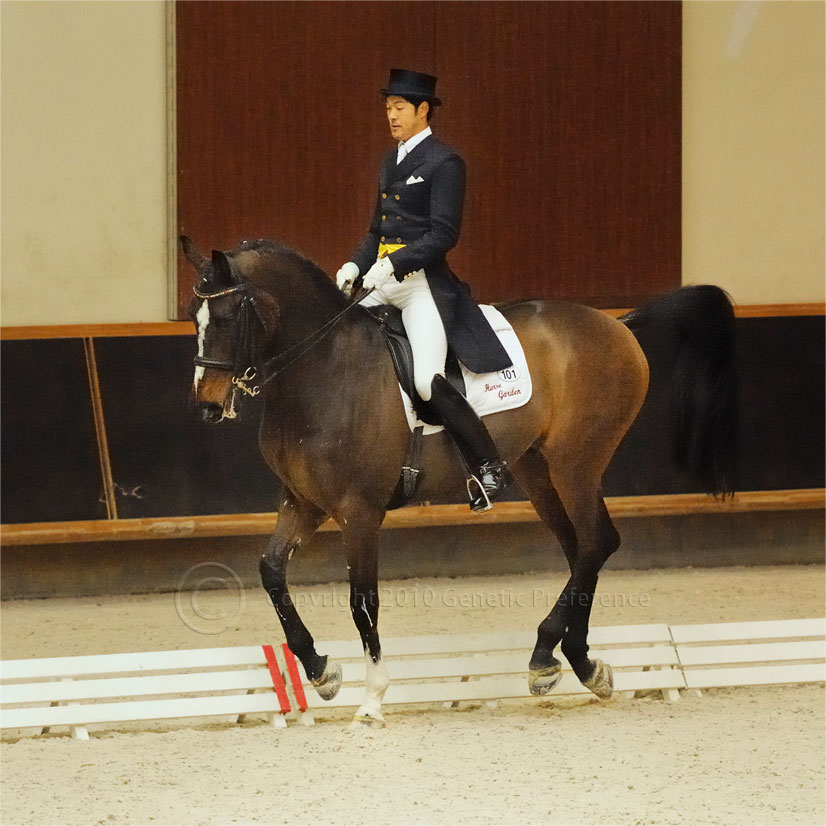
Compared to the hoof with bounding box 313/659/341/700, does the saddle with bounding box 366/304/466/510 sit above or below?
above

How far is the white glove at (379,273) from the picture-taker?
135 inches

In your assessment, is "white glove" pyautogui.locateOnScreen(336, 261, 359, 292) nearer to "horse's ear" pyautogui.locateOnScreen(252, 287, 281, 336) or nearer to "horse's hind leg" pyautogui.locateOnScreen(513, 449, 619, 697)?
"horse's ear" pyautogui.locateOnScreen(252, 287, 281, 336)

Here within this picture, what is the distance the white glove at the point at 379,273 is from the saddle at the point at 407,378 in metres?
0.26

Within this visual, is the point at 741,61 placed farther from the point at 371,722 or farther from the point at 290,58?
the point at 371,722

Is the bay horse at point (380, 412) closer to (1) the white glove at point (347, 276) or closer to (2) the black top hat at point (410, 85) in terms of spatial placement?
(1) the white glove at point (347, 276)

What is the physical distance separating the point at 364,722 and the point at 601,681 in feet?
2.47

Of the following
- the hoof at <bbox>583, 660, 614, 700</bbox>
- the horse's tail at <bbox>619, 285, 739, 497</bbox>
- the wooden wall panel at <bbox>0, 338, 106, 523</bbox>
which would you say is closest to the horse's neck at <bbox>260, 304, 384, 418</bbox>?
the horse's tail at <bbox>619, 285, 739, 497</bbox>

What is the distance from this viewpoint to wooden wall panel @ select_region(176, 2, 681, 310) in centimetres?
554

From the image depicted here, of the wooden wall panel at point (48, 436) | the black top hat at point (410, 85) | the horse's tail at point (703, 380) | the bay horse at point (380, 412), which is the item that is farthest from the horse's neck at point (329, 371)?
the wooden wall panel at point (48, 436)

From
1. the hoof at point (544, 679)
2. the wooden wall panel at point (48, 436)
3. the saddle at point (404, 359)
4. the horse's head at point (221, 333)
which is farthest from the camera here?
the wooden wall panel at point (48, 436)

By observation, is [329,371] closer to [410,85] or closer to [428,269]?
→ [428,269]

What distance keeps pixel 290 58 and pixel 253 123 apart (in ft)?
1.07

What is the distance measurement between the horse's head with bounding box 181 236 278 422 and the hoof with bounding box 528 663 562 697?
1235 millimetres

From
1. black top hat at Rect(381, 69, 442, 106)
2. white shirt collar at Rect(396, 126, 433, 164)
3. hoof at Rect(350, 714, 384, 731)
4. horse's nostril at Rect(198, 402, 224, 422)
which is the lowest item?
hoof at Rect(350, 714, 384, 731)
